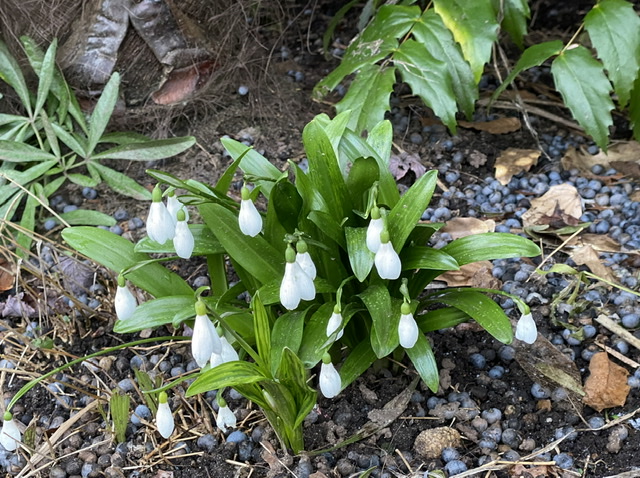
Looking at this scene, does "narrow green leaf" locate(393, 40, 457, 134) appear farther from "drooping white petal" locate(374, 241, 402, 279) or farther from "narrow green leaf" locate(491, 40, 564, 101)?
"drooping white petal" locate(374, 241, 402, 279)

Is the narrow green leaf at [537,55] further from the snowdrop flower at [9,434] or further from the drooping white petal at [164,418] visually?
the snowdrop flower at [9,434]

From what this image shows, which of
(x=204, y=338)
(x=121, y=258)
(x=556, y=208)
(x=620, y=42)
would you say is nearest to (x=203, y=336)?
(x=204, y=338)

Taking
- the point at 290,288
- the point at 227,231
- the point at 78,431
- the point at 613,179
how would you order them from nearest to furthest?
1. the point at 290,288
2. the point at 227,231
3. the point at 78,431
4. the point at 613,179

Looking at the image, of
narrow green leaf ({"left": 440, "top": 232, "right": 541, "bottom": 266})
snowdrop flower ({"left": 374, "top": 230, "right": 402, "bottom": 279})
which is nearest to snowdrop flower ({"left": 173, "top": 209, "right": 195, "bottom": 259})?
snowdrop flower ({"left": 374, "top": 230, "right": 402, "bottom": 279})

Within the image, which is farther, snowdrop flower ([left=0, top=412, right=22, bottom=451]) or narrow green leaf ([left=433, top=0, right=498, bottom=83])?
narrow green leaf ([left=433, top=0, right=498, bottom=83])

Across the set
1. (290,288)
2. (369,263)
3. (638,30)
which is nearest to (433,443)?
(369,263)

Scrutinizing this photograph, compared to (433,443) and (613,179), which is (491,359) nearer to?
(433,443)
